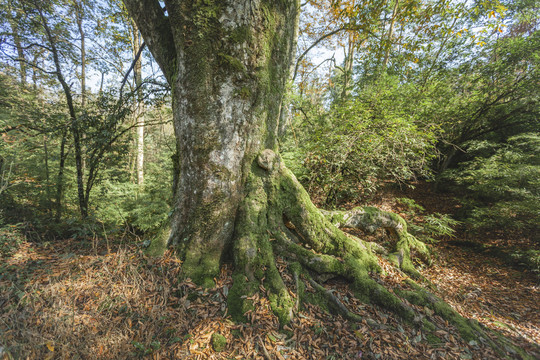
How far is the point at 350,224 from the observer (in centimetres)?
406

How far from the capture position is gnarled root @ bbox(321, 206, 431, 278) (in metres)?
4.00

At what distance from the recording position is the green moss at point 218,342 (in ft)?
6.39

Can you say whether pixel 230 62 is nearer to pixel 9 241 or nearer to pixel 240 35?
pixel 240 35

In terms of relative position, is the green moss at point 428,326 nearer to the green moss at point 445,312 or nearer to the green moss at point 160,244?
the green moss at point 445,312

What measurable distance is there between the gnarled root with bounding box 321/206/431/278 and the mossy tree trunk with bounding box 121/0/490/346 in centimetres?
107

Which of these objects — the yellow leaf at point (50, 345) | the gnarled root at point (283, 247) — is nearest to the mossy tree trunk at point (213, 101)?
the gnarled root at point (283, 247)

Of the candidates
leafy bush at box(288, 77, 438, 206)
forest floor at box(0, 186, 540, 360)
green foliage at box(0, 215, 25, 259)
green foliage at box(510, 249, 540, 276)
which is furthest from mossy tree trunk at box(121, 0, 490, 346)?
green foliage at box(510, 249, 540, 276)

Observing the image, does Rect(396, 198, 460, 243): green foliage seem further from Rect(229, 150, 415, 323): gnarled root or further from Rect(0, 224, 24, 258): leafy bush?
Rect(0, 224, 24, 258): leafy bush

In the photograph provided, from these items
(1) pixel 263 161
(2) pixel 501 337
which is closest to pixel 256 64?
(1) pixel 263 161

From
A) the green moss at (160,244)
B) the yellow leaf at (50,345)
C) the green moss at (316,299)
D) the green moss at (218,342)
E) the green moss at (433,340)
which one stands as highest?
the green moss at (160,244)

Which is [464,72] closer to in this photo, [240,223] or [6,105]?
[240,223]

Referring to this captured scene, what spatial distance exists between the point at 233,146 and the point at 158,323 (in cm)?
214

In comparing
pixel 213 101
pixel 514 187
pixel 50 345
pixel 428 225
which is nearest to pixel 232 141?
pixel 213 101

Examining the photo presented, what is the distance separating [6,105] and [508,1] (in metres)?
18.6
